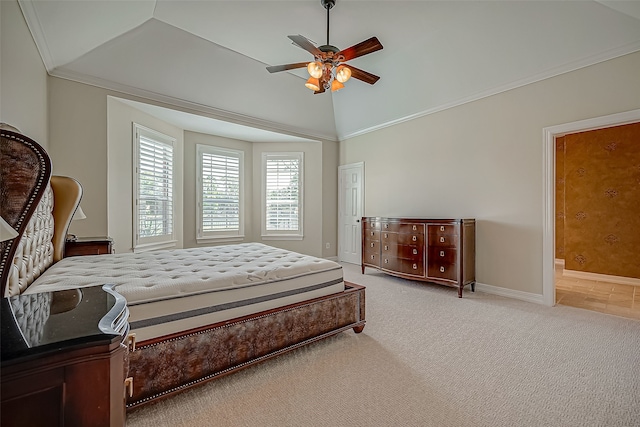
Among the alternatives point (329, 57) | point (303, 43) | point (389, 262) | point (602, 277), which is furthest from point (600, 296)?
point (303, 43)

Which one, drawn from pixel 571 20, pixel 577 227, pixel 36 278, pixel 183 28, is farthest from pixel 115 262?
pixel 577 227

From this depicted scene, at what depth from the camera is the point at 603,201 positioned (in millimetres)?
4789

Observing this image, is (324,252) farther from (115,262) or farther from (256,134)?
(115,262)

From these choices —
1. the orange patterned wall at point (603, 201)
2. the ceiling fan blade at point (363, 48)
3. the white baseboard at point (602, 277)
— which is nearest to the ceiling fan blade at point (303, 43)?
the ceiling fan blade at point (363, 48)

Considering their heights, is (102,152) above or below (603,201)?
above

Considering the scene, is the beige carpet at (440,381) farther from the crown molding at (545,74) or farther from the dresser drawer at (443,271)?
the crown molding at (545,74)

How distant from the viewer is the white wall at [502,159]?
128 inches

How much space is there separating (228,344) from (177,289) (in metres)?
0.51

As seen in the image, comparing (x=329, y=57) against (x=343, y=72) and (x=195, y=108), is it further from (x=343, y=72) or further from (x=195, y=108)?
(x=195, y=108)

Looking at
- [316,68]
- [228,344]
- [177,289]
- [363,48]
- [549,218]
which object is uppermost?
[363,48]

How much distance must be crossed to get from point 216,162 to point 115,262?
3.74 m

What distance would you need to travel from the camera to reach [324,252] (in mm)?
6547

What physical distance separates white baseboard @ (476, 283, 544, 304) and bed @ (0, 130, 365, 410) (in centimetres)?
248

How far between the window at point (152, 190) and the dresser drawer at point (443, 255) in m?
4.39
